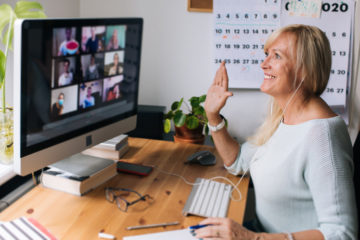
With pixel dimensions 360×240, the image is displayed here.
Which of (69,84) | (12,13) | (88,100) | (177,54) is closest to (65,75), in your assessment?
(69,84)

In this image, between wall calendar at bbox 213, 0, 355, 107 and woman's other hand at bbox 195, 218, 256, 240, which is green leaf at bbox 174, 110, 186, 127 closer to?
wall calendar at bbox 213, 0, 355, 107

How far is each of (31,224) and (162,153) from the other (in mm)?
713

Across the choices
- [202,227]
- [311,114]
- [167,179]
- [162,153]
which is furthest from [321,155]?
[162,153]

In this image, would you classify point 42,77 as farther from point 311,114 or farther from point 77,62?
point 311,114

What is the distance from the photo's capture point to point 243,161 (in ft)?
4.82

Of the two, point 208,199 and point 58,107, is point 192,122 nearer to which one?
point 208,199

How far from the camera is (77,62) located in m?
1.20

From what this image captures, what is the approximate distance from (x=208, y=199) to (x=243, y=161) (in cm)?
28

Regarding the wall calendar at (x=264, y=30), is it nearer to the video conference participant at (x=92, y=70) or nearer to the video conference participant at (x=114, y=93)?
the video conference participant at (x=114, y=93)

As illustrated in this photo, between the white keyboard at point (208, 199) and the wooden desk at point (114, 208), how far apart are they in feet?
0.07

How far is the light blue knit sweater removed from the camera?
3.44 ft

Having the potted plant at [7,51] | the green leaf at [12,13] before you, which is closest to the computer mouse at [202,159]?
the potted plant at [7,51]

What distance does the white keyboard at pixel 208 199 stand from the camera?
3.87 ft

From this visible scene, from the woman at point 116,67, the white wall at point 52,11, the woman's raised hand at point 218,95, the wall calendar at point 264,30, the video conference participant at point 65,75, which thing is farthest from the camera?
the wall calendar at point 264,30
